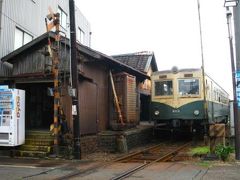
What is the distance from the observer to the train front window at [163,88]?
21.0 m

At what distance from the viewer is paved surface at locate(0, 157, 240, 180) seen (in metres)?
10.7

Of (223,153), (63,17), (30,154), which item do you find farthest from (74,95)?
(63,17)

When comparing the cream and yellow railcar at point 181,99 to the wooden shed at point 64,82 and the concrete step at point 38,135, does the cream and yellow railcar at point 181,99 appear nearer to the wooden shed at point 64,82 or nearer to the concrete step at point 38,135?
the wooden shed at point 64,82

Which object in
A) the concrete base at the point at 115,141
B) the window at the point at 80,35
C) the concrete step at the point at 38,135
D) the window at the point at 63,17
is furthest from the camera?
the window at the point at 80,35

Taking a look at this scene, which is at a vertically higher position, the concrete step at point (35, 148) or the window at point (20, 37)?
the window at point (20, 37)

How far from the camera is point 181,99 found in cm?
2048

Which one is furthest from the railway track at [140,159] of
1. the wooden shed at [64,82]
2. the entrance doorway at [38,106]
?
the entrance doorway at [38,106]

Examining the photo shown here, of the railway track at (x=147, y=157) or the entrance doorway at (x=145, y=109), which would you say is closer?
the railway track at (x=147, y=157)

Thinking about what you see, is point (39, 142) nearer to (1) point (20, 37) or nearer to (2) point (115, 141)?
(2) point (115, 141)

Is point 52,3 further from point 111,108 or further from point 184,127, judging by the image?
point 184,127

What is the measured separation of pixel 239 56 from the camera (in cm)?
1332

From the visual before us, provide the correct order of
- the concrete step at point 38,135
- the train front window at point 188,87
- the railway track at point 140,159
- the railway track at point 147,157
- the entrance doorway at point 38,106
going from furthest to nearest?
the train front window at point 188,87
the entrance doorway at point 38,106
the concrete step at point 38,135
the railway track at point 147,157
the railway track at point 140,159

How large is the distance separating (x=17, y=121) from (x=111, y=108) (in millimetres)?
6541

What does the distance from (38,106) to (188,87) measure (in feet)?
25.0
